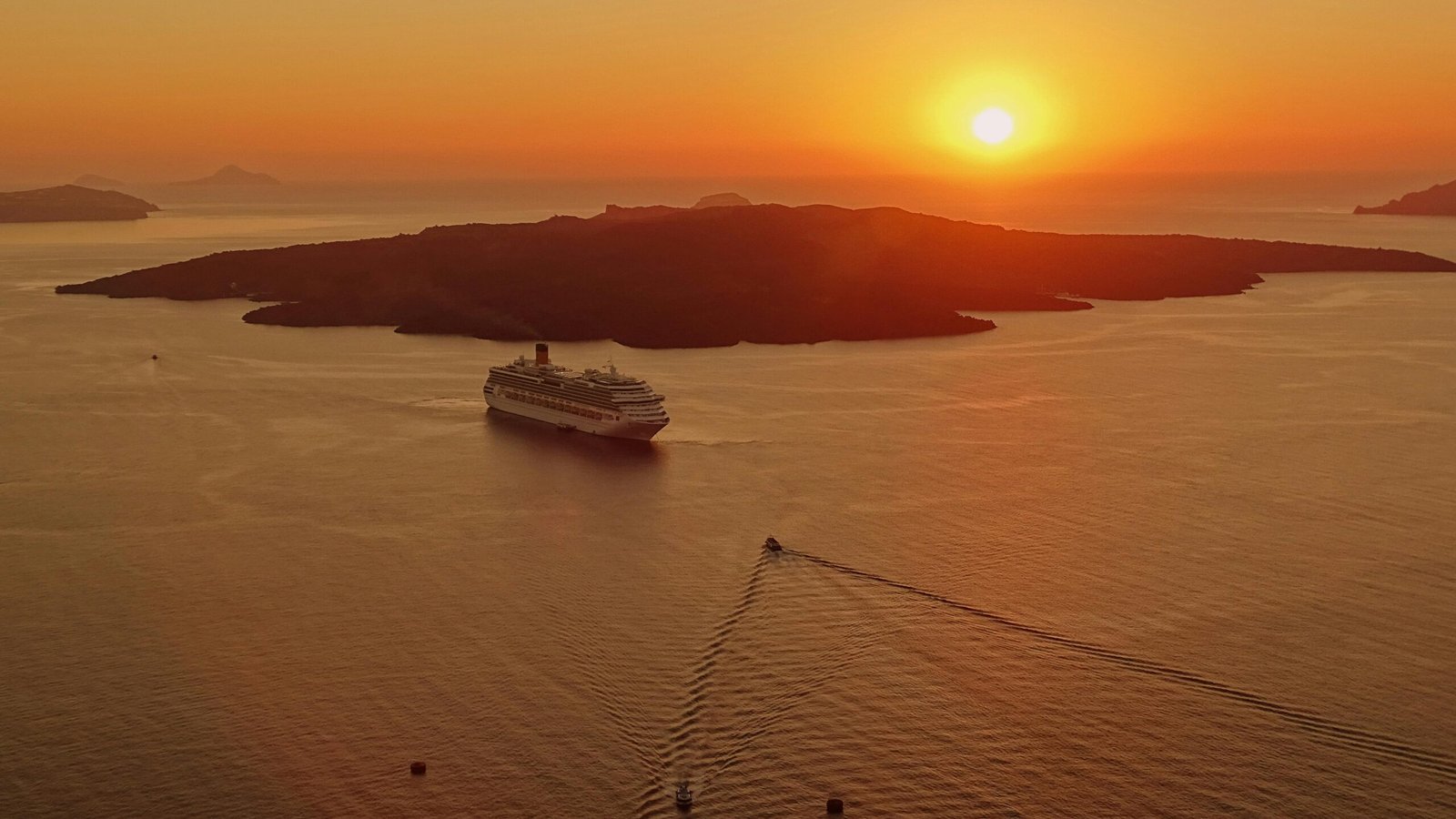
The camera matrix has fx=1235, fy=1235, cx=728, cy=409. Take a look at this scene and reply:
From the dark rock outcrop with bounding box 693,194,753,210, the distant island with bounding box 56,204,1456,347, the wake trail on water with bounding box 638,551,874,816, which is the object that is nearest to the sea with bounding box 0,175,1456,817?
the wake trail on water with bounding box 638,551,874,816

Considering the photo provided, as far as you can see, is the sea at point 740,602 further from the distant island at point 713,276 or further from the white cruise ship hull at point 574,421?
the distant island at point 713,276

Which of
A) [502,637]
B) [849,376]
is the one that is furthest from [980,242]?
[502,637]

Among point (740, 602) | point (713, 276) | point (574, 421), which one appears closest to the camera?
point (740, 602)

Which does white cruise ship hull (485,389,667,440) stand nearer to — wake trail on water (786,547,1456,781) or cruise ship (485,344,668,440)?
cruise ship (485,344,668,440)

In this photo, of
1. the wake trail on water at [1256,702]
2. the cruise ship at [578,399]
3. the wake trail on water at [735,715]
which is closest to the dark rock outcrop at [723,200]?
the cruise ship at [578,399]

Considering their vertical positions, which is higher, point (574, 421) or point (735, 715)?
point (574, 421)

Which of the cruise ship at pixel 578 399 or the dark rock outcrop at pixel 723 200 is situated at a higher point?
the dark rock outcrop at pixel 723 200

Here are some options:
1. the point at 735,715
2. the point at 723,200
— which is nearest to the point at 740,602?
the point at 735,715

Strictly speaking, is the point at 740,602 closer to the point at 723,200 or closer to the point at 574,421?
the point at 574,421
